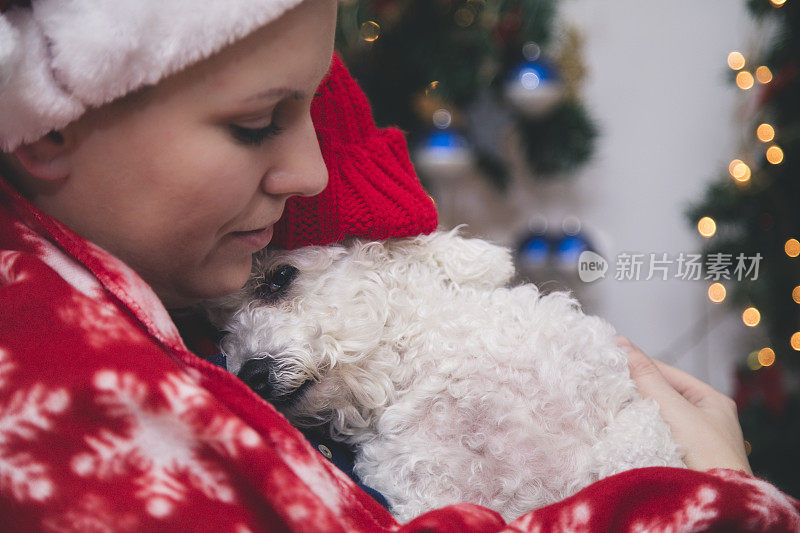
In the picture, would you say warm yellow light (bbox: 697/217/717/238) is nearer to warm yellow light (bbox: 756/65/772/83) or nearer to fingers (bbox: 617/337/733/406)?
warm yellow light (bbox: 756/65/772/83)

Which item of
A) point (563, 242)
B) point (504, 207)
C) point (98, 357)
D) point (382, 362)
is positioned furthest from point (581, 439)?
point (504, 207)

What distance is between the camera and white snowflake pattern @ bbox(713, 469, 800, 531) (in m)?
0.47

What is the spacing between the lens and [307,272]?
0.71 m

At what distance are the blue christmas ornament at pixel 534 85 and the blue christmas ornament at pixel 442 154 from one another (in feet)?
0.58

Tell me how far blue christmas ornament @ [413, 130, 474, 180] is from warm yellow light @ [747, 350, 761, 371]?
3.35ft

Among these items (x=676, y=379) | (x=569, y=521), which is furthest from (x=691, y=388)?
(x=569, y=521)

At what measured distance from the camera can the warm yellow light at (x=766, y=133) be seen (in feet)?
4.86

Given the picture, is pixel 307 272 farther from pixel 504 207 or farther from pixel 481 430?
pixel 504 207

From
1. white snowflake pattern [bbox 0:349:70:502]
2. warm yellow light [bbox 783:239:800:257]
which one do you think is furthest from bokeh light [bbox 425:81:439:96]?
white snowflake pattern [bbox 0:349:70:502]

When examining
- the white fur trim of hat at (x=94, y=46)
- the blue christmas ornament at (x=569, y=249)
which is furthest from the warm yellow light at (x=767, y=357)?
the white fur trim of hat at (x=94, y=46)

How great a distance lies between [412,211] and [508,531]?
1.31 ft

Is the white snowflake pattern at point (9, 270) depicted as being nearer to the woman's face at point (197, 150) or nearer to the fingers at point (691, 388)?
the woman's face at point (197, 150)

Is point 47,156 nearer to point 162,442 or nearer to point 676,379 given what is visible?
point 162,442

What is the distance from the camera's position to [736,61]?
159 centimetres
